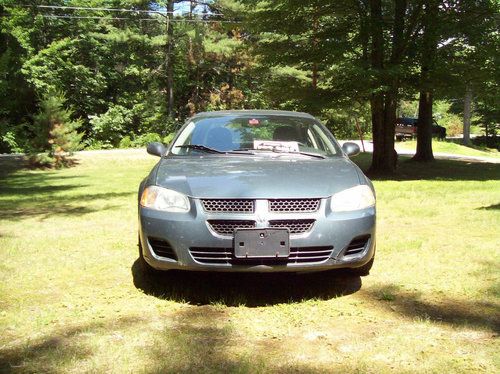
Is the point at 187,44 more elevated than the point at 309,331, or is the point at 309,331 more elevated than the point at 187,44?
the point at 187,44

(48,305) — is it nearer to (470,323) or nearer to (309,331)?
(309,331)

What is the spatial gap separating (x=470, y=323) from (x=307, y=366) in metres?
1.28

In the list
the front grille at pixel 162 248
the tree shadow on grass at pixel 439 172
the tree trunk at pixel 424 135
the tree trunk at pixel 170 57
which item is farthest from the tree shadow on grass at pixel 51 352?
the tree trunk at pixel 170 57

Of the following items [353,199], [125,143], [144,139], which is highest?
[353,199]

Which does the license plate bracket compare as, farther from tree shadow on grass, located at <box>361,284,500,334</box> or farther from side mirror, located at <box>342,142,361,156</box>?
side mirror, located at <box>342,142,361,156</box>

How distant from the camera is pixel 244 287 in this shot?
4.15m

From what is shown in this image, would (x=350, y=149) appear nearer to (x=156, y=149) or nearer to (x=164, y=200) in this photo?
(x=156, y=149)

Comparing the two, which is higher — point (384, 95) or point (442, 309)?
point (384, 95)

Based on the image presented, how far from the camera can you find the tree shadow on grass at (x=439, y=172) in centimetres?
1367

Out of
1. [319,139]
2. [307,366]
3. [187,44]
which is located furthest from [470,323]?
[187,44]

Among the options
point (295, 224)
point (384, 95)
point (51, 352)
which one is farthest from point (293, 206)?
point (384, 95)

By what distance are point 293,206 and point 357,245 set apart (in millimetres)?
613

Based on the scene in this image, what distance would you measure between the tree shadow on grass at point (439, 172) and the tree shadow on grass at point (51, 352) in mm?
11563

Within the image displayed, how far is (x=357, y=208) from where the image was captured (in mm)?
3771
